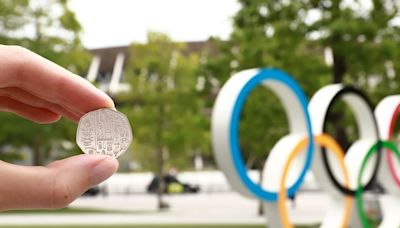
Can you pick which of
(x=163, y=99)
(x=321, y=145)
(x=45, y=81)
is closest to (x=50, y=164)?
(x=45, y=81)

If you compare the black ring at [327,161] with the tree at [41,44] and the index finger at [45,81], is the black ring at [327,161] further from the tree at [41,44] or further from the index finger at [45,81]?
the tree at [41,44]

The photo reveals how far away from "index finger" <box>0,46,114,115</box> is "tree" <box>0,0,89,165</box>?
82.3 feet

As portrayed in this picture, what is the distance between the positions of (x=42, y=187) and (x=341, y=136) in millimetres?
17647

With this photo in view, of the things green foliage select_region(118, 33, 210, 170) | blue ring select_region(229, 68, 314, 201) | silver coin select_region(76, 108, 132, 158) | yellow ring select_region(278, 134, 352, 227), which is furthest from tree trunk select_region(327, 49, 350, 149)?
silver coin select_region(76, 108, 132, 158)

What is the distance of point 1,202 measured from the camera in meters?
1.79

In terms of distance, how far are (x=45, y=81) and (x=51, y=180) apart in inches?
10.7

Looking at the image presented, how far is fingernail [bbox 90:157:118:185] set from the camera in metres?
1.82

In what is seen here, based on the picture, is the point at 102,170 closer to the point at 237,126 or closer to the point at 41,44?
the point at 237,126

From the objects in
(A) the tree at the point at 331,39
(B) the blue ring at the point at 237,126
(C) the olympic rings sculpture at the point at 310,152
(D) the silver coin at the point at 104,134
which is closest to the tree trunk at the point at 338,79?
(A) the tree at the point at 331,39

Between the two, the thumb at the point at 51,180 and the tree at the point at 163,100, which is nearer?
the thumb at the point at 51,180

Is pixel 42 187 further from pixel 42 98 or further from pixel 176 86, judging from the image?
pixel 176 86

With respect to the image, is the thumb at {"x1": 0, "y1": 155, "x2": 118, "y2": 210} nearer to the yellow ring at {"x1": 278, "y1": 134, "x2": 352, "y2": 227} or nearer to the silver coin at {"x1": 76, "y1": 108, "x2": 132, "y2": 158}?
the silver coin at {"x1": 76, "y1": 108, "x2": 132, "y2": 158}

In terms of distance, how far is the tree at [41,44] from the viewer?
26.5 m

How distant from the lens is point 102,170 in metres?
1.82
